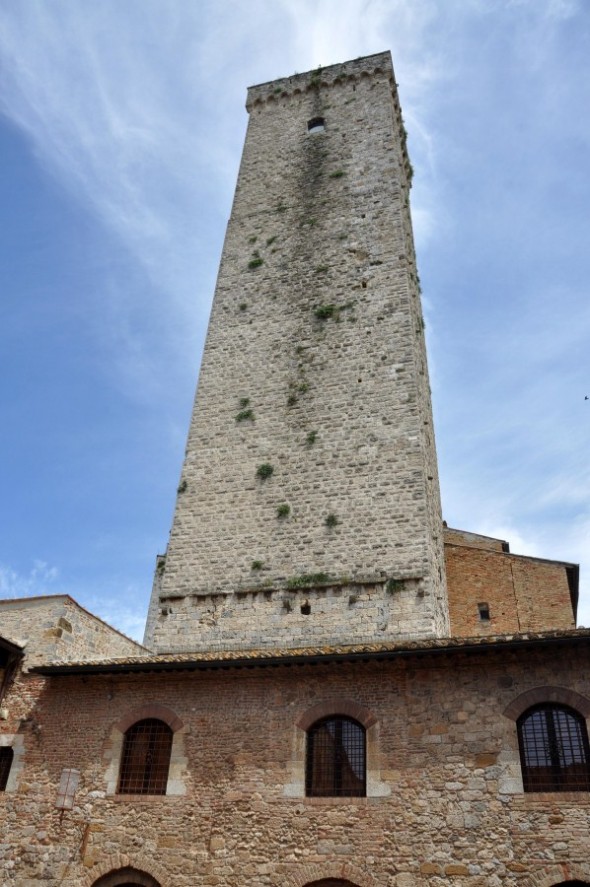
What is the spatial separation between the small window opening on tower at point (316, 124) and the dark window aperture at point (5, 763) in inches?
726

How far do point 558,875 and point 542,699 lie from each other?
Answer: 2198 mm

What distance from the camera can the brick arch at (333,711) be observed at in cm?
1133

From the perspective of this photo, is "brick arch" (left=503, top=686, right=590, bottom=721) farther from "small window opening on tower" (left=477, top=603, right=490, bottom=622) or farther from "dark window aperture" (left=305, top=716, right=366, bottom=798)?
"small window opening on tower" (left=477, top=603, right=490, bottom=622)

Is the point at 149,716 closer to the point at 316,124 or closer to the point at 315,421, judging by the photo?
the point at 315,421

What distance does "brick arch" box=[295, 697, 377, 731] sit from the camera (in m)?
11.3

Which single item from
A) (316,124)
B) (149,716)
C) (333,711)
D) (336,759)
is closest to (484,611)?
(333,711)

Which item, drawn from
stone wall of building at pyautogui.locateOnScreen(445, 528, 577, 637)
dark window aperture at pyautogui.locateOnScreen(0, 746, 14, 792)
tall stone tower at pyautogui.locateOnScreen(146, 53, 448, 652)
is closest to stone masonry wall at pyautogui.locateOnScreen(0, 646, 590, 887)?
dark window aperture at pyautogui.locateOnScreen(0, 746, 14, 792)

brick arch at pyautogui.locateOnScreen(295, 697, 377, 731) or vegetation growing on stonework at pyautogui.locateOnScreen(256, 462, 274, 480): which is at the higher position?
vegetation growing on stonework at pyautogui.locateOnScreen(256, 462, 274, 480)

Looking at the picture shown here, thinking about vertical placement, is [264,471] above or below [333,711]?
above

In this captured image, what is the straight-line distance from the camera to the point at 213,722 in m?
12.0

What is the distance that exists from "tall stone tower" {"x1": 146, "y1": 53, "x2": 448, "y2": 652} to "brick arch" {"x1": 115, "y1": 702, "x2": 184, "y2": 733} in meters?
2.52

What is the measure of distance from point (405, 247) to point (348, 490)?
693 cm

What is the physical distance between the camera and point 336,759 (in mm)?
11203

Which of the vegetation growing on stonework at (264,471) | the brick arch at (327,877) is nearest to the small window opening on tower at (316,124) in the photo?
the vegetation growing on stonework at (264,471)
